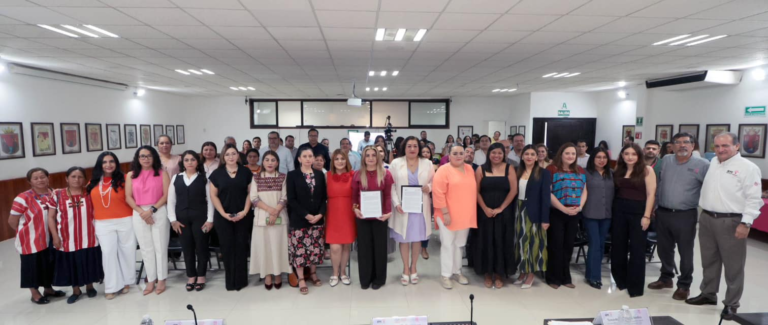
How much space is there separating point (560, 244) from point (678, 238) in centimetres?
109

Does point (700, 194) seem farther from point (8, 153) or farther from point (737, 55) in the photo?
point (8, 153)

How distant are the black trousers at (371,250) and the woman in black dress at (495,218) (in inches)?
40.1

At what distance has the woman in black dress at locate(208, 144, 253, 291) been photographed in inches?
144

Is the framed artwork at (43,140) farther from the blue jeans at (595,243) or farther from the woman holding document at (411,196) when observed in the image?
the blue jeans at (595,243)

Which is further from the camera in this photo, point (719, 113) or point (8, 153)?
point (719, 113)

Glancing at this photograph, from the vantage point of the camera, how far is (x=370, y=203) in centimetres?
366

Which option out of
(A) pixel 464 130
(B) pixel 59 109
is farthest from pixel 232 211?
(A) pixel 464 130

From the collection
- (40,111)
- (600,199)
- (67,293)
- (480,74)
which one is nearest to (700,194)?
(600,199)

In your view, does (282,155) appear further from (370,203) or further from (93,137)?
(93,137)

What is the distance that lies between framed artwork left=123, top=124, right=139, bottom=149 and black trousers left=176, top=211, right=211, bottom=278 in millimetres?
7619

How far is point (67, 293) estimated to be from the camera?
3.86m

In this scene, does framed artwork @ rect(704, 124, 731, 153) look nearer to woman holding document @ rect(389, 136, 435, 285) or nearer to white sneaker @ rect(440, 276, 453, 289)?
white sneaker @ rect(440, 276, 453, 289)

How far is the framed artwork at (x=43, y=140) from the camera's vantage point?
6.73 m

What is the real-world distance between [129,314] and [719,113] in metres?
10.7
